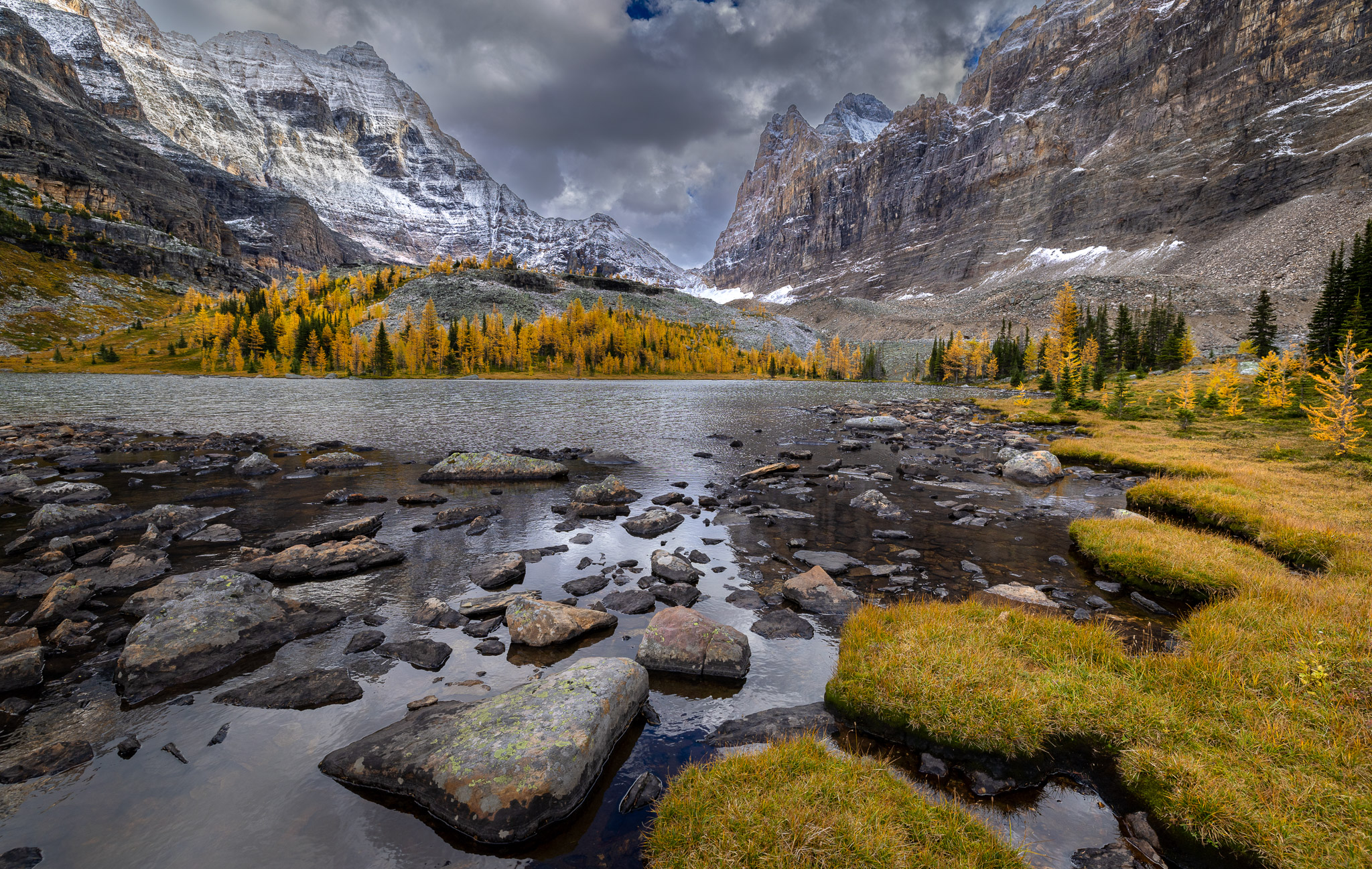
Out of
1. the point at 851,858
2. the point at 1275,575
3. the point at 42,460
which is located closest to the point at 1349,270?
the point at 1275,575

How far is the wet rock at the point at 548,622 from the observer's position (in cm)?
1001

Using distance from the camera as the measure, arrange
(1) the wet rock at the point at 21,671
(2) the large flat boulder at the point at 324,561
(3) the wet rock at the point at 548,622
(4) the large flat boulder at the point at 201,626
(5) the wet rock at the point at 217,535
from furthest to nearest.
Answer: (5) the wet rock at the point at 217,535
(2) the large flat boulder at the point at 324,561
(3) the wet rock at the point at 548,622
(4) the large flat boulder at the point at 201,626
(1) the wet rock at the point at 21,671

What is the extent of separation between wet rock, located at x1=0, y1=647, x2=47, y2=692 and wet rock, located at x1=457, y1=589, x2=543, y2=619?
6.36 m

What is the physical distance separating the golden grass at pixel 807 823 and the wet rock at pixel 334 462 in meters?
26.8

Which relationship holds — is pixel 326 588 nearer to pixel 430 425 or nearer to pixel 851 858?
pixel 851 858

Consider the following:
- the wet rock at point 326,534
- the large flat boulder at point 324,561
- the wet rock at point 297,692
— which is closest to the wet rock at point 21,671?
the wet rock at point 297,692

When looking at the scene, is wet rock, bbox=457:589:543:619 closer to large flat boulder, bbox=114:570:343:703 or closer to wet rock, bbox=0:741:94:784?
large flat boulder, bbox=114:570:343:703

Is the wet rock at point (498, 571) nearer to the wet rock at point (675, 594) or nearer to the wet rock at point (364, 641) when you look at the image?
the wet rock at point (364, 641)

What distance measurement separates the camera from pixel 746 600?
1209 centimetres

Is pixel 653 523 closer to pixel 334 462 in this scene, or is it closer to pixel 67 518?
pixel 67 518

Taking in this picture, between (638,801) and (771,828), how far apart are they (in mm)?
2041

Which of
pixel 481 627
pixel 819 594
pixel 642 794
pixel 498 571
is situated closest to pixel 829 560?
pixel 819 594

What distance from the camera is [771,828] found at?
197 inches

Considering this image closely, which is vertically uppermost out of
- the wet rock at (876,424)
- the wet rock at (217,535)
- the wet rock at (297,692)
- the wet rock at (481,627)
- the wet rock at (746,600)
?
the wet rock at (876,424)
